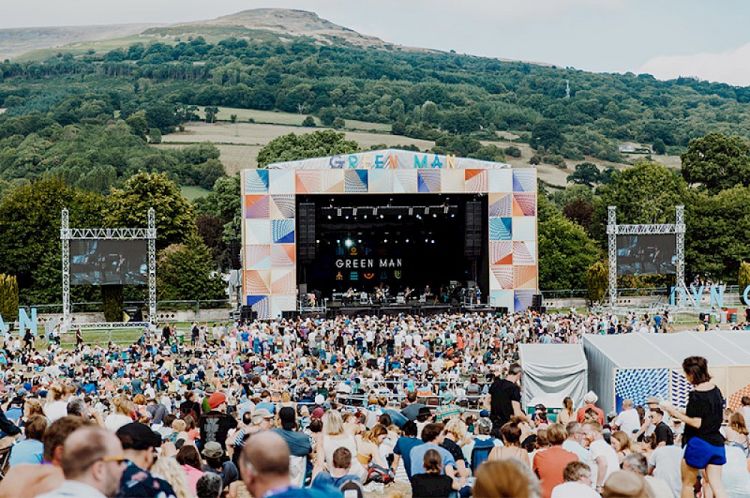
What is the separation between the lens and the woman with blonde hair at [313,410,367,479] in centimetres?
869

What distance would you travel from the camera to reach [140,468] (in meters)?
5.49

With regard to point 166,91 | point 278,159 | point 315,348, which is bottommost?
point 315,348

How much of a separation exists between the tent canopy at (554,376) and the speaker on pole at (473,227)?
69.6ft

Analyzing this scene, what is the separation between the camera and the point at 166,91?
14262cm

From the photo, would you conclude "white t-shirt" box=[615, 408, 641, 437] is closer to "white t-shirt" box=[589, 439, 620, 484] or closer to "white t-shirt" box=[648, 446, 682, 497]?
"white t-shirt" box=[589, 439, 620, 484]

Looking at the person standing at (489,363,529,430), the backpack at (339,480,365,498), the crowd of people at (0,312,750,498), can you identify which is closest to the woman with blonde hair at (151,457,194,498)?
the crowd of people at (0,312,750,498)

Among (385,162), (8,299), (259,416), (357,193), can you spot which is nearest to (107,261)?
(8,299)

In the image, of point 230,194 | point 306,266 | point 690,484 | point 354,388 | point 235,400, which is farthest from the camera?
point 230,194

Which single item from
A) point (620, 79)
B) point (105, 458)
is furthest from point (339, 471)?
point (620, 79)

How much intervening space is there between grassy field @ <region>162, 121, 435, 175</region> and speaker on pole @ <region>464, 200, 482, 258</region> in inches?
2430

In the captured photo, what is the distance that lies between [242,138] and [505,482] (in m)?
112

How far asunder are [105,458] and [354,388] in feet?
53.7

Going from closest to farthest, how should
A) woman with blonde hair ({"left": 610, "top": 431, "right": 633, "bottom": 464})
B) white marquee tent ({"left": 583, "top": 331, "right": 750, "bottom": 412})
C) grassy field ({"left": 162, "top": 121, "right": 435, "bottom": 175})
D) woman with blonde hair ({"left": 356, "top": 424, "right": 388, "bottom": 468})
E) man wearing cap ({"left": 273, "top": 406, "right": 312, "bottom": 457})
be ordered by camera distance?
man wearing cap ({"left": 273, "top": 406, "right": 312, "bottom": 457}) → woman with blonde hair ({"left": 356, "top": 424, "right": 388, "bottom": 468}) → woman with blonde hair ({"left": 610, "top": 431, "right": 633, "bottom": 464}) → white marquee tent ({"left": 583, "top": 331, "right": 750, "bottom": 412}) → grassy field ({"left": 162, "top": 121, "right": 435, "bottom": 175})

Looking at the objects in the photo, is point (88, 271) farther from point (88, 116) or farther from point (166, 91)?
point (166, 91)
